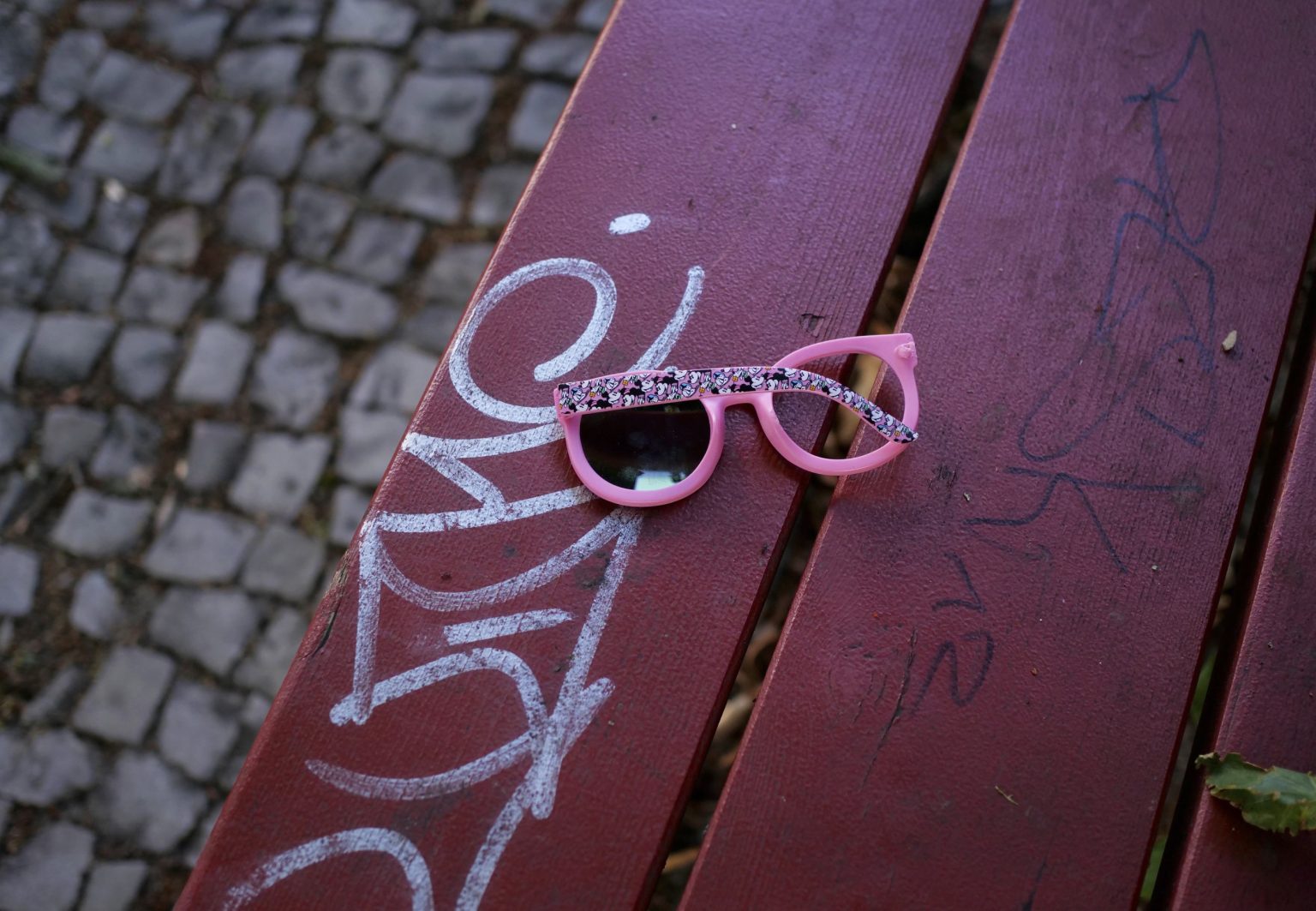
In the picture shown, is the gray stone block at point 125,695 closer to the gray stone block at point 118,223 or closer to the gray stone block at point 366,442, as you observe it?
the gray stone block at point 366,442

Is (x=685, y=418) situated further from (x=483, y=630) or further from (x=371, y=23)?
(x=371, y=23)

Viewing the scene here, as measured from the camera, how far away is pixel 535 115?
9.55 ft

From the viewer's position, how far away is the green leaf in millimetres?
1186

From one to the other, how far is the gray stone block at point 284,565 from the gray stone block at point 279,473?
0.07m

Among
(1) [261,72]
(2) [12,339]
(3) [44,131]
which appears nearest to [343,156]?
(1) [261,72]

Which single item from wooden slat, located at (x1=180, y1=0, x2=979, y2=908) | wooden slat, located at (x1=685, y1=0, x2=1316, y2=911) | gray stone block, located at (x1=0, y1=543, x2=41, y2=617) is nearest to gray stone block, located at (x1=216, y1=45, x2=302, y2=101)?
gray stone block, located at (x1=0, y1=543, x2=41, y2=617)

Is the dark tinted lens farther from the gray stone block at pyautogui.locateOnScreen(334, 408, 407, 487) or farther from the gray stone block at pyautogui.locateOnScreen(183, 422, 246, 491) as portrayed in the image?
the gray stone block at pyautogui.locateOnScreen(183, 422, 246, 491)

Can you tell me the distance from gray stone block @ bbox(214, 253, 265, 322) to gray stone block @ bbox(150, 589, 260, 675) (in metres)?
0.80

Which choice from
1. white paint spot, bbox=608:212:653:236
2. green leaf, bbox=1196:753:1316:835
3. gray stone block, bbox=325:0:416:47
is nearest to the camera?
green leaf, bbox=1196:753:1316:835

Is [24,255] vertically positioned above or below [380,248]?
below

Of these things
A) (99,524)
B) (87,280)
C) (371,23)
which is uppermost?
(371,23)

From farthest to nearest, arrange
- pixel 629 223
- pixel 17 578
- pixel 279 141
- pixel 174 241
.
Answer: pixel 279 141, pixel 174 241, pixel 17 578, pixel 629 223

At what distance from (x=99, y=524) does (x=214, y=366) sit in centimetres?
51

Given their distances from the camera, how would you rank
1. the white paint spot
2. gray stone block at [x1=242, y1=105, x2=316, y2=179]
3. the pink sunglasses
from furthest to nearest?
gray stone block at [x1=242, y1=105, x2=316, y2=179], the white paint spot, the pink sunglasses
